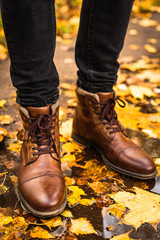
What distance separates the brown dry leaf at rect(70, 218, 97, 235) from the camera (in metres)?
1.06

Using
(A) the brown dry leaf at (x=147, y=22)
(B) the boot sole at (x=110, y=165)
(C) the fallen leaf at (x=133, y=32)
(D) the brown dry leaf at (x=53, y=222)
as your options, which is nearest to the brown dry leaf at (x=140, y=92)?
(B) the boot sole at (x=110, y=165)

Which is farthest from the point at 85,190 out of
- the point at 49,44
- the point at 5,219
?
the point at 49,44

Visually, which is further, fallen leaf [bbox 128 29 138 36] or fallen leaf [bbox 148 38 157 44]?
fallen leaf [bbox 128 29 138 36]

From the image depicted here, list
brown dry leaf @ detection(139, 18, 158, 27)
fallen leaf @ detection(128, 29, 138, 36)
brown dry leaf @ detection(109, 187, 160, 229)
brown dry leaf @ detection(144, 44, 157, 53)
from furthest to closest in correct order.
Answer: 1. brown dry leaf @ detection(139, 18, 158, 27)
2. fallen leaf @ detection(128, 29, 138, 36)
3. brown dry leaf @ detection(144, 44, 157, 53)
4. brown dry leaf @ detection(109, 187, 160, 229)

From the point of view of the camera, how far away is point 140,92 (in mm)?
2287

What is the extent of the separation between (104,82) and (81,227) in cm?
73

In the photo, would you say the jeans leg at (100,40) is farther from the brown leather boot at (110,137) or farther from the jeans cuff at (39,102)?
the jeans cuff at (39,102)

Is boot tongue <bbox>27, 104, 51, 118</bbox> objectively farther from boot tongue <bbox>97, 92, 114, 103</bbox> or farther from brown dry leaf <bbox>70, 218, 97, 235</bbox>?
brown dry leaf <bbox>70, 218, 97, 235</bbox>

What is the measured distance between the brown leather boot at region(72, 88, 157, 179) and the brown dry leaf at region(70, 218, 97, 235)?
0.37m

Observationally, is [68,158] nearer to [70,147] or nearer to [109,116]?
[70,147]

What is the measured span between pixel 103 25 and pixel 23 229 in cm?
99

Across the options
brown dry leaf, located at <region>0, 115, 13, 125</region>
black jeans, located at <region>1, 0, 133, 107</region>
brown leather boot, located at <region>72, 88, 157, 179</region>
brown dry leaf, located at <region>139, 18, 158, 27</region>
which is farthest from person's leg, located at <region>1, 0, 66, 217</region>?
brown dry leaf, located at <region>139, 18, 158, 27</region>

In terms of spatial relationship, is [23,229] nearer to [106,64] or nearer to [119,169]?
[119,169]

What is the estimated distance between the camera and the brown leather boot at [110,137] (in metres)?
1.32
